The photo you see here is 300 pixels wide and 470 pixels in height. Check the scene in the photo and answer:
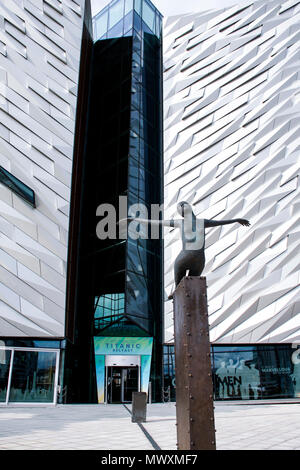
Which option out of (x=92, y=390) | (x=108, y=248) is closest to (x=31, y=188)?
(x=108, y=248)

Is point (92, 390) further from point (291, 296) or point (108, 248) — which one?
point (291, 296)

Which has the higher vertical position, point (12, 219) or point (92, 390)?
point (12, 219)

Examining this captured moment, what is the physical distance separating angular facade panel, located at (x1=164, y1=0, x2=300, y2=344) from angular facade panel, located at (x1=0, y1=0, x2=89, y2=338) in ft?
23.0

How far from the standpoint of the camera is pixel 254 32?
28.2m

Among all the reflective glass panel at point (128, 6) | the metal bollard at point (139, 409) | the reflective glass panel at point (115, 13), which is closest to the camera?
the metal bollard at point (139, 409)

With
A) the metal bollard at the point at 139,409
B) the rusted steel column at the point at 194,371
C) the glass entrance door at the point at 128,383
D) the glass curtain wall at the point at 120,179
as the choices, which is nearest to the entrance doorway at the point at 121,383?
the glass entrance door at the point at 128,383

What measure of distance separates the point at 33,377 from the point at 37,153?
40.7 ft

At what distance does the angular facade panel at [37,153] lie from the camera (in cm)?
1948

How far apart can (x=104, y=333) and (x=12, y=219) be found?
8.78m

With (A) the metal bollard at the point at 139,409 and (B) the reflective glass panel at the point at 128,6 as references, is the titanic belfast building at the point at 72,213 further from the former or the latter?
(A) the metal bollard at the point at 139,409

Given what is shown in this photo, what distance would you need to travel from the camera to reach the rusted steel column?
12.8 feet

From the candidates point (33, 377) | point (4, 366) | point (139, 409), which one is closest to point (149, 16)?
point (4, 366)

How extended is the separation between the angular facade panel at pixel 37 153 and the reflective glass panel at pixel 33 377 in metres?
1.54

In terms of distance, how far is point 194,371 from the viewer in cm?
412
